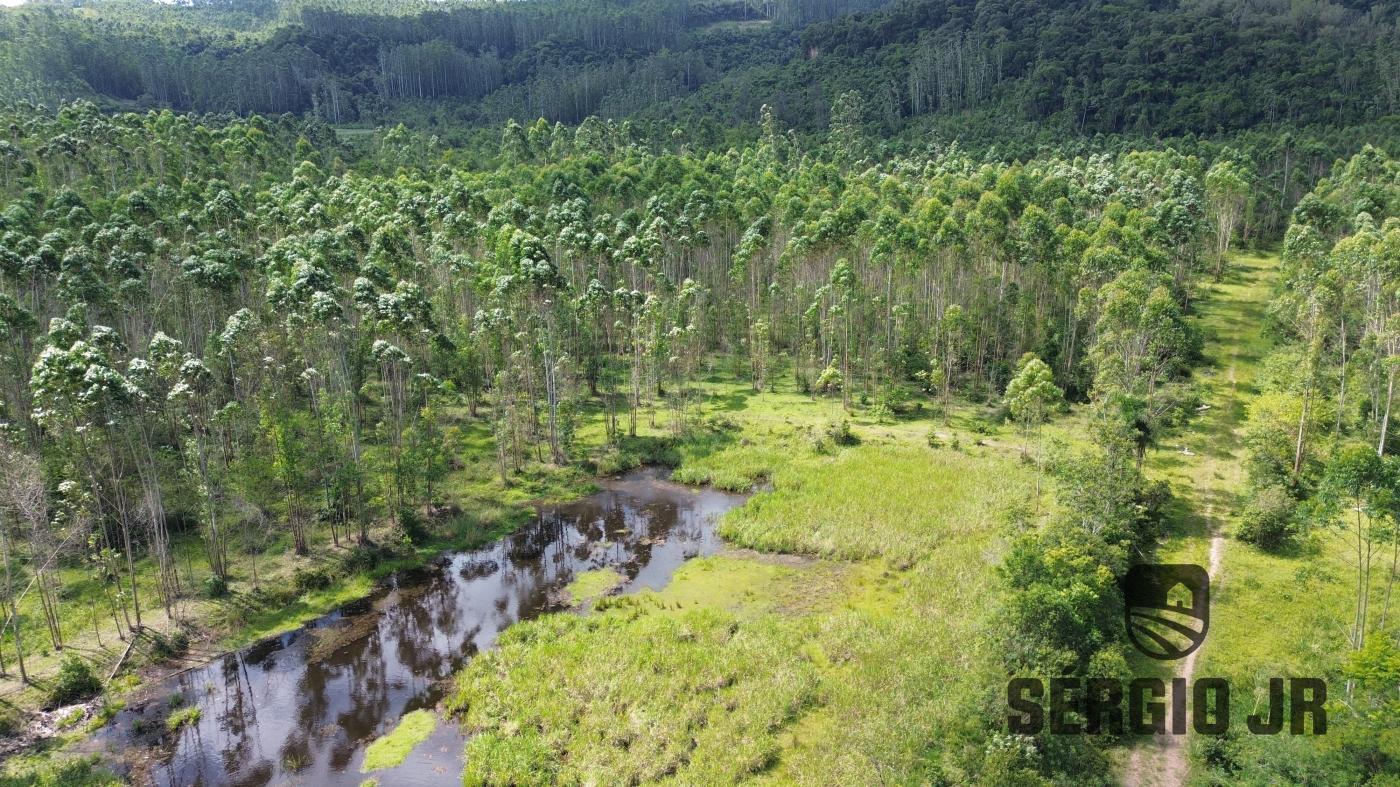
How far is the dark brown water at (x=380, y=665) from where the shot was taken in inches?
1168

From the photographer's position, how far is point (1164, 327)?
4941 cm

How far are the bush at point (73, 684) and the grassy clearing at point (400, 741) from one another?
40.7ft

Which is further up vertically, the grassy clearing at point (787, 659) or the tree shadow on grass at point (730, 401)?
the tree shadow on grass at point (730, 401)

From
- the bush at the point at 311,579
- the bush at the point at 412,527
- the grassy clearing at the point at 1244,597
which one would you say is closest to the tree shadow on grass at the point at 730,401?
the bush at the point at 412,527

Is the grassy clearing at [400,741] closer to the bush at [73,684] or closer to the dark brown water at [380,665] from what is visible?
the dark brown water at [380,665]

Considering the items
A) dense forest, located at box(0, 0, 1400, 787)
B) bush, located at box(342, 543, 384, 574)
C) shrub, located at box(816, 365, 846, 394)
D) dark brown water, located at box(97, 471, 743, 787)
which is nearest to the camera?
dark brown water, located at box(97, 471, 743, 787)

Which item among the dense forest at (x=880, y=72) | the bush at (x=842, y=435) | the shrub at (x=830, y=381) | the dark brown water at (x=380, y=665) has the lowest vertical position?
the dark brown water at (x=380, y=665)

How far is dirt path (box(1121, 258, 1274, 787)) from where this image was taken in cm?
2742

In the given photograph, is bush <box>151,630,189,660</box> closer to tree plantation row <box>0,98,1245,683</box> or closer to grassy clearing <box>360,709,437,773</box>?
tree plantation row <box>0,98,1245,683</box>

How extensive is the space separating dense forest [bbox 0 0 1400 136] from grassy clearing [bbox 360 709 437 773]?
411ft

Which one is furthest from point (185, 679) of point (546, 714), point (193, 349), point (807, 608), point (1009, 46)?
point (1009, 46)

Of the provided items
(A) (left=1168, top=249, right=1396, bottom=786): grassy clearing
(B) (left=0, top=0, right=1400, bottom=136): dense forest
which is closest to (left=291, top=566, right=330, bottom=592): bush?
(A) (left=1168, top=249, right=1396, bottom=786): grassy clearing

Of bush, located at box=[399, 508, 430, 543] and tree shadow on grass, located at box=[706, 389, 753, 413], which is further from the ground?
tree shadow on grass, located at box=[706, 389, 753, 413]

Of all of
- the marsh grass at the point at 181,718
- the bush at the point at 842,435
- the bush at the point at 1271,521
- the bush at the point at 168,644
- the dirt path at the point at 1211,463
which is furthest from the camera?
the bush at the point at 842,435
